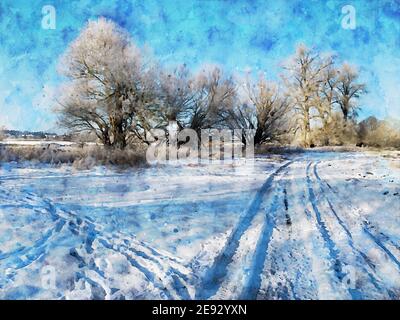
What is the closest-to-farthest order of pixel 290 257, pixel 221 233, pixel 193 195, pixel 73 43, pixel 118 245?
pixel 290 257 → pixel 118 245 → pixel 221 233 → pixel 193 195 → pixel 73 43

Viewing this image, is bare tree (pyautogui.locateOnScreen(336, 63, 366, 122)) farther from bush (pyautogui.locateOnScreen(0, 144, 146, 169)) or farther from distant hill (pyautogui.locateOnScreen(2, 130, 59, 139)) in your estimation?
distant hill (pyautogui.locateOnScreen(2, 130, 59, 139))

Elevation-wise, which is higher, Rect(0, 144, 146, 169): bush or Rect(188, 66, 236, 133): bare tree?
Rect(188, 66, 236, 133): bare tree

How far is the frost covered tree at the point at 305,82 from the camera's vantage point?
32.4 ft

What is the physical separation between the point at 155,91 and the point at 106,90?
183 cm

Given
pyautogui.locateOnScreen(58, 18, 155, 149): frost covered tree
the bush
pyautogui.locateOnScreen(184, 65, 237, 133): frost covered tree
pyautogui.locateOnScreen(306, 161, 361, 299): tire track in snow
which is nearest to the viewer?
pyautogui.locateOnScreen(306, 161, 361, 299): tire track in snow

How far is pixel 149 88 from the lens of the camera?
12508mm

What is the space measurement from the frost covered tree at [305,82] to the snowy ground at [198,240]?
4.29 meters

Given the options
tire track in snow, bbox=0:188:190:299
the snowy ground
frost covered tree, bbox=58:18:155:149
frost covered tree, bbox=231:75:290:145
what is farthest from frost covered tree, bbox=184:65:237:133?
tire track in snow, bbox=0:188:190:299

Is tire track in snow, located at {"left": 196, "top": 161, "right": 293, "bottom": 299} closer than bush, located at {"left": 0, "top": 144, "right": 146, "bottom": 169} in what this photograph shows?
Yes

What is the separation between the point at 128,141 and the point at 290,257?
33.1 ft

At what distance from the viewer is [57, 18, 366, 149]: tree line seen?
438 inches

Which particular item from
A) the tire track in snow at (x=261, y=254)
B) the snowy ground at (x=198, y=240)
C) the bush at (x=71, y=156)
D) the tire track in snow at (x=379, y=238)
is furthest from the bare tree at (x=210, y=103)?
the tire track in snow at (x=379, y=238)

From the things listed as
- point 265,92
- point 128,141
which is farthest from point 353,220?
point 265,92

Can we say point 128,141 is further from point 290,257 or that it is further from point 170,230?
point 290,257
